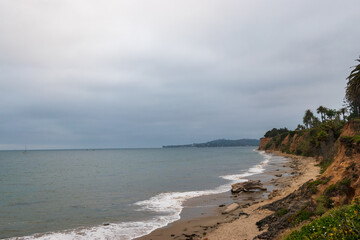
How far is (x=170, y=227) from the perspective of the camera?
17766mm

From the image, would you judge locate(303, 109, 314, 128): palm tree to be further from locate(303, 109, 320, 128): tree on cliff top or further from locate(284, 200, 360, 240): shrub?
locate(284, 200, 360, 240): shrub

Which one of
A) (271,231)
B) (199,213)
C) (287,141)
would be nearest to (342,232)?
(271,231)

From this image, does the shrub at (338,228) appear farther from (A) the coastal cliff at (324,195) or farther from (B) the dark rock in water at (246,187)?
(B) the dark rock in water at (246,187)

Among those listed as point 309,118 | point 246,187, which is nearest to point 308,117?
point 309,118

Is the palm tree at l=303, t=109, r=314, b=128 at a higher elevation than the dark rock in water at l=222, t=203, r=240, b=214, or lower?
higher

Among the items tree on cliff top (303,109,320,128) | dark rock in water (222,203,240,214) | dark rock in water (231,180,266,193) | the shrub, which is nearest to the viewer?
the shrub

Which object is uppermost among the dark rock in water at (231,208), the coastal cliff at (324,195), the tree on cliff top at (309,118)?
the tree on cliff top at (309,118)

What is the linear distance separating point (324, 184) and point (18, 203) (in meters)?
30.3

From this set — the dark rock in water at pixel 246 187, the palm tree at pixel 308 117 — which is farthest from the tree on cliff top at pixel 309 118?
the dark rock in water at pixel 246 187

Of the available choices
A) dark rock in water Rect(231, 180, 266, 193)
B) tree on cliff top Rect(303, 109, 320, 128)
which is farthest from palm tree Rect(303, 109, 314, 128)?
dark rock in water Rect(231, 180, 266, 193)

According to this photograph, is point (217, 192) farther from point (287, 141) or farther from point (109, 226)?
point (287, 141)

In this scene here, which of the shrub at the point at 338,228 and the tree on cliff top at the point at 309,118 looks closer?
the shrub at the point at 338,228

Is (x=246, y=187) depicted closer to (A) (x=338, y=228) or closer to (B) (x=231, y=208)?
(B) (x=231, y=208)

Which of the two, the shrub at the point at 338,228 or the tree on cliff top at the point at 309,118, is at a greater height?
the tree on cliff top at the point at 309,118
